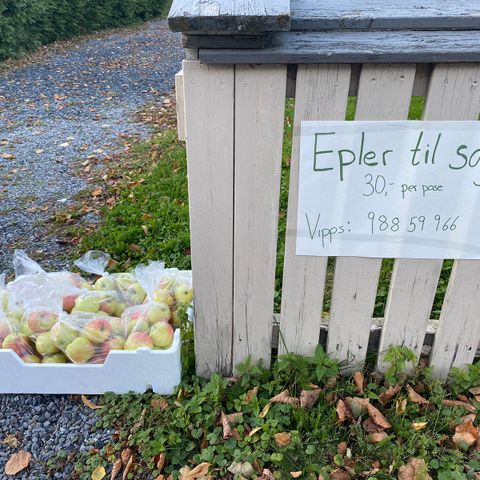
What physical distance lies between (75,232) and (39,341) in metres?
1.51

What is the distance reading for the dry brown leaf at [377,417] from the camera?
6.70ft

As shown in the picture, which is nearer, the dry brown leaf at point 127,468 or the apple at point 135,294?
the dry brown leaf at point 127,468

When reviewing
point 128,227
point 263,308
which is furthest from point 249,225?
point 128,227

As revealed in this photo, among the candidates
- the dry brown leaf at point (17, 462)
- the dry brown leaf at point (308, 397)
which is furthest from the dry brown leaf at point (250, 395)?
the dry brown leaf at point (17, 462)

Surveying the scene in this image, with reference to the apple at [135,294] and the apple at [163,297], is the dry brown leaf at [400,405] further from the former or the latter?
the apple at [135,294]

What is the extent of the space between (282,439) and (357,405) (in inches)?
14.3

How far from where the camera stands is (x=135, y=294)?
8.09 feet

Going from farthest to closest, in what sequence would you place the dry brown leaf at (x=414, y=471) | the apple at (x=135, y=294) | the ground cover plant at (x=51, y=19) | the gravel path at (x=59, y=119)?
the ground cover plant at (x=51, y=19), the gravel path at (x=59, y=119), the apple at (x=135, y=294), the dry brown leaf at (x=414, y=471)

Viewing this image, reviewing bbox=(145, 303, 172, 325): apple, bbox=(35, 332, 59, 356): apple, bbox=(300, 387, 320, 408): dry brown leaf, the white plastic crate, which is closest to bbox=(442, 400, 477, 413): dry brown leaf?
bbox=(300, 387, 320, 408): dry brown leaf

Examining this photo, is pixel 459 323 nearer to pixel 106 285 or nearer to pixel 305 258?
pixel 305 258

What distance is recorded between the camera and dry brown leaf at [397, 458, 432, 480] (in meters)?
1.86

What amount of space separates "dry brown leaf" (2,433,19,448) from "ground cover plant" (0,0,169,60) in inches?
388

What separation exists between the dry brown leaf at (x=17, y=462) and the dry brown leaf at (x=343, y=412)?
1.25 meters

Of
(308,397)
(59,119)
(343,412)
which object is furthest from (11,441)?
(59,119)
